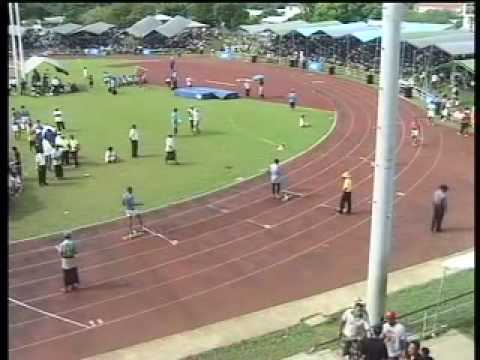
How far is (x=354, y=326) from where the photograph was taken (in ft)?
32.1

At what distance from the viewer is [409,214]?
18.0m

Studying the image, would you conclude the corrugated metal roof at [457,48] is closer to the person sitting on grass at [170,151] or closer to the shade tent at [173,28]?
the person sitting on grass at [170,151]

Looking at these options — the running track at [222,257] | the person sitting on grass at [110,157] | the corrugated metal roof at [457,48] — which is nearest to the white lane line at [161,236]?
the running track at [222,257]

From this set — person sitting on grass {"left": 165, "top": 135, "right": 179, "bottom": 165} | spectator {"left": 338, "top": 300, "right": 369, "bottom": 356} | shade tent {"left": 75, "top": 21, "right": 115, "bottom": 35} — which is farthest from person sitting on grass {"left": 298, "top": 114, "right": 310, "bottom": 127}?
shade tent {"left": 75, "top": 21, "right": 115, "bottom": 35}

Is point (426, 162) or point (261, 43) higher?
point (261, 43)

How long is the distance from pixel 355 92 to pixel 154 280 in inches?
1008

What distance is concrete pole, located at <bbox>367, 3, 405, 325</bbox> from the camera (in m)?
9.52

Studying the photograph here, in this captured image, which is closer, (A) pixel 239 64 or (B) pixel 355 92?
(B) pixel 355 92

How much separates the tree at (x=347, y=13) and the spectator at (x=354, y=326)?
55.5m

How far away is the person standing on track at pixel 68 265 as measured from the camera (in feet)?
44.0

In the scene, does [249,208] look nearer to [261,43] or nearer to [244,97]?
[244,97]

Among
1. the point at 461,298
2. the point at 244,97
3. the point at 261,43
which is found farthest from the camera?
the point at 261,43

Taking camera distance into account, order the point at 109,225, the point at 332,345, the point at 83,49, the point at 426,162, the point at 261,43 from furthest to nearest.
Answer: the point at 83,49 → the point at 261,43 → the point at 426,162 → the point at 109,225 → the point at 332,345

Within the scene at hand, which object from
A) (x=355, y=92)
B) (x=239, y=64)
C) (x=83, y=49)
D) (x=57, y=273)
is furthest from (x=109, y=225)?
(x=83, y=49)
